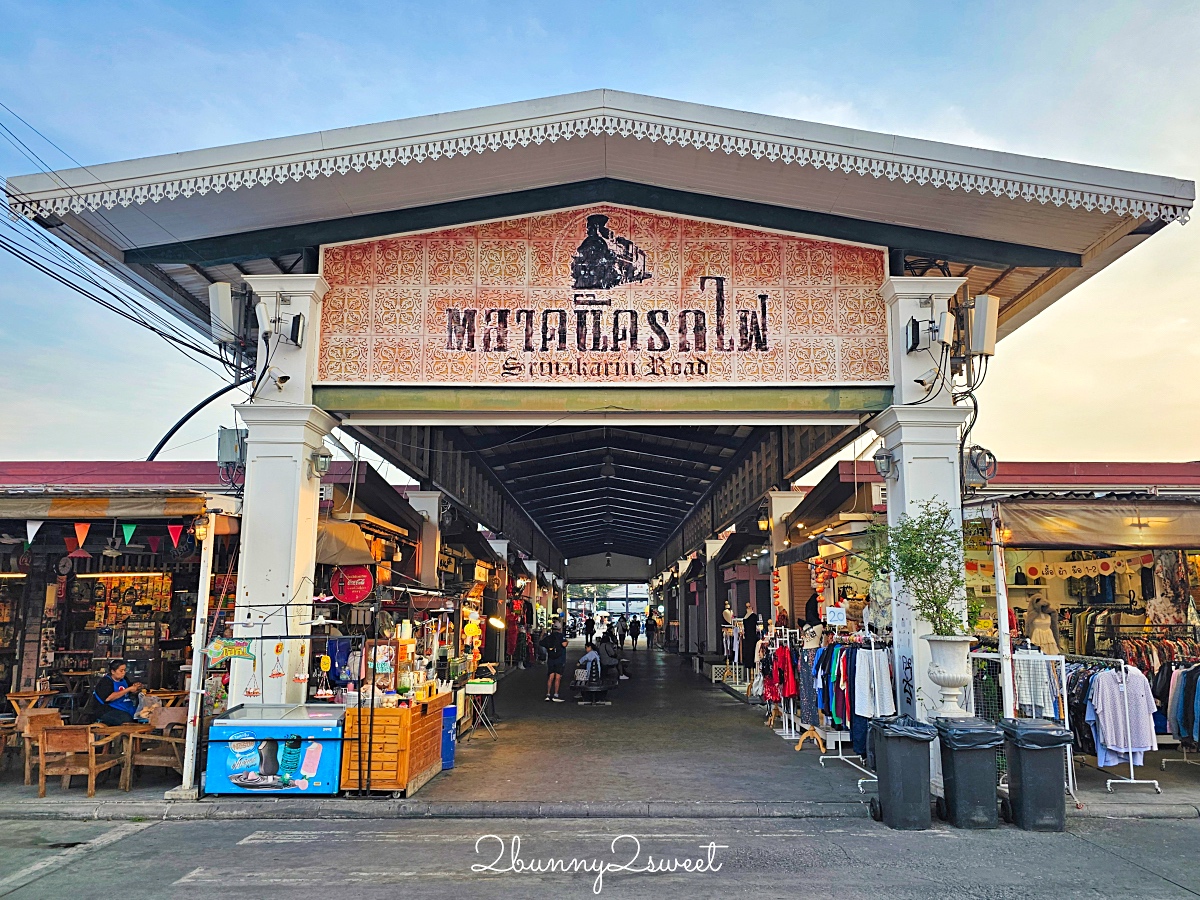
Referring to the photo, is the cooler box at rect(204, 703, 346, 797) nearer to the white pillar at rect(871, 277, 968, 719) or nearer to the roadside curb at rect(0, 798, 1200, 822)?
the roadside curb at rect(0, 798, 1200, 822)

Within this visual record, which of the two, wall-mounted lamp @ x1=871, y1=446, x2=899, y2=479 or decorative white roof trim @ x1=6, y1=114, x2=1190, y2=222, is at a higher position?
decorative white roof trim @ x1=6, y1=114, x2=1190, y2=222

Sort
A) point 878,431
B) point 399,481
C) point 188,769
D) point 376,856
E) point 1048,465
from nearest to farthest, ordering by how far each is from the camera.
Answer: point 376,856
point 188,769
point 878,431
point 1048,465
point 399,481

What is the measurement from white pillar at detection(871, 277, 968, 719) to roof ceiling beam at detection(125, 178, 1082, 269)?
2.04 ft

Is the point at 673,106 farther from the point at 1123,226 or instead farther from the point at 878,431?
the point at 1123,226

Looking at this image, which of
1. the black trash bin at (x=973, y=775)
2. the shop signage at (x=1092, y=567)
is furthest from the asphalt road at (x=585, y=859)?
the shop signage at (x=1092, y=567)

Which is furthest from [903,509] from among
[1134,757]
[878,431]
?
[1134,757]

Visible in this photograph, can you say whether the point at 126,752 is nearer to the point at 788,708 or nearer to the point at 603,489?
the point at 788,708

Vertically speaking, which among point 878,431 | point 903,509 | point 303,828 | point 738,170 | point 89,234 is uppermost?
point 738,170

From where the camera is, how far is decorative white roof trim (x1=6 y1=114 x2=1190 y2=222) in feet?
29.0

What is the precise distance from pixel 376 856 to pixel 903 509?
623 centimetres

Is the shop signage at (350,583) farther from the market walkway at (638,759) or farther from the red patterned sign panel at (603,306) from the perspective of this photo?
the red patterned sign panel at (603,306)

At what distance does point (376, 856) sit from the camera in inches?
264

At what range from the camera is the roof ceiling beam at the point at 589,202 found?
1004 centimetres

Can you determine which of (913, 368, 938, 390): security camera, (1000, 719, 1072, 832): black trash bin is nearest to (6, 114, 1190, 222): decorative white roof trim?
(913, 368, 938, 390): security camera
